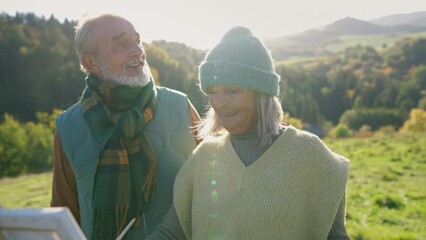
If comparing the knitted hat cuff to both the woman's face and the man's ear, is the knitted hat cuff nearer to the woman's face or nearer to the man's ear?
the woman's face

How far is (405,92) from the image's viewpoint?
7650 cm

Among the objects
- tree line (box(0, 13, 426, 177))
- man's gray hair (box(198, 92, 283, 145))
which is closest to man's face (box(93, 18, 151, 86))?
man's gray hair (box(198, 92, 283, 145))

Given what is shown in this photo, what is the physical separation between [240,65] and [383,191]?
12095 millimetres

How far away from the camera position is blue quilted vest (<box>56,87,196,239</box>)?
9.27 ft

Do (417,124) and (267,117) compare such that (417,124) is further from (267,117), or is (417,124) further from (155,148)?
(267,117)

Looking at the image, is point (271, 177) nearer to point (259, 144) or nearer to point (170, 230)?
point (259, 144)

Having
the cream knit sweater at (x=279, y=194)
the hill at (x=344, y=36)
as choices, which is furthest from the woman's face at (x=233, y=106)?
the hill at (x=344, y=36)

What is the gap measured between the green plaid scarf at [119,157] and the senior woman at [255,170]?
35cm

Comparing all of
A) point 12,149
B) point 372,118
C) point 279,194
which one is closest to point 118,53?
point 279,194

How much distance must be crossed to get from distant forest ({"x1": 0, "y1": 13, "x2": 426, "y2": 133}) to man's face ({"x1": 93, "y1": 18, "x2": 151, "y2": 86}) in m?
38.1

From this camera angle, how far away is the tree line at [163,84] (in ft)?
165

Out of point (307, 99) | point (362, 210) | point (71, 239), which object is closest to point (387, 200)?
point (362, 210)

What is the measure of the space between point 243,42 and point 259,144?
1.53ft

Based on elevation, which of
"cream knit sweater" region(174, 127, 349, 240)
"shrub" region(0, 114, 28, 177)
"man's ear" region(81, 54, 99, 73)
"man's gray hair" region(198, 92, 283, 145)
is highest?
"man's ear" region(81, 54, 99, 73)
